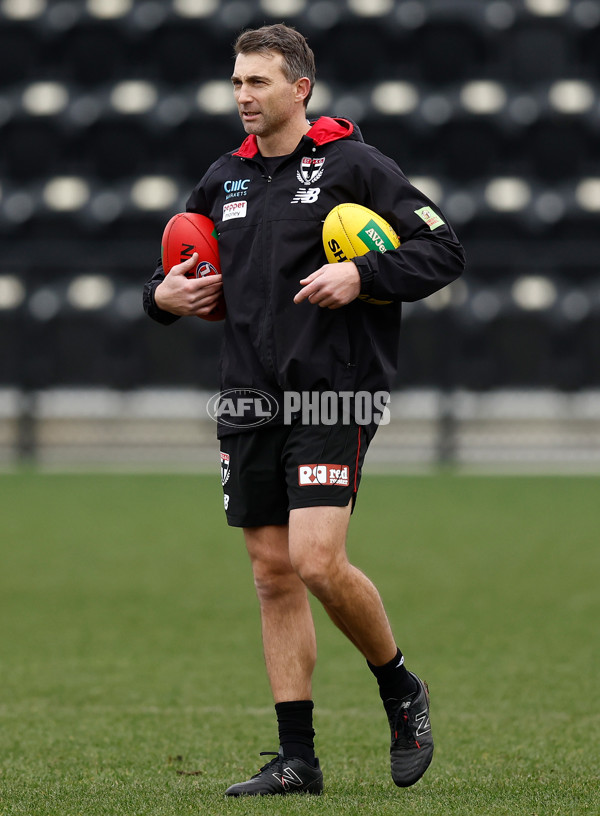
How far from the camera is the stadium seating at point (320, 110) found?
17.5m

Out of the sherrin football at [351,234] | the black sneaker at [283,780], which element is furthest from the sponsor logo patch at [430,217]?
the black sneaker at [283,780]

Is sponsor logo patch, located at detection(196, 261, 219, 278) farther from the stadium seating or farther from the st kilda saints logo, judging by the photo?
the stadium seating

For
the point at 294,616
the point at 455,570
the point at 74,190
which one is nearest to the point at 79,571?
the point at 455,570

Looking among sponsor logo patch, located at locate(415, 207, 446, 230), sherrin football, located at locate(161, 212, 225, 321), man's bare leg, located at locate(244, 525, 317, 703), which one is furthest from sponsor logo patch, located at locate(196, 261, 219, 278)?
man's bare leg, located at locate(244, 525, 317, 703)

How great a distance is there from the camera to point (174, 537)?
336 inches

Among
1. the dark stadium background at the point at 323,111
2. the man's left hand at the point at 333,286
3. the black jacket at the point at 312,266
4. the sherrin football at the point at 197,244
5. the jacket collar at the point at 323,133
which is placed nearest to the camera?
the man's left hand at the point at 333,286

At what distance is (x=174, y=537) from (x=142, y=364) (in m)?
6.99

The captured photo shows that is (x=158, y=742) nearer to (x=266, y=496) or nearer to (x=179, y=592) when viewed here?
(x=266, y=496)

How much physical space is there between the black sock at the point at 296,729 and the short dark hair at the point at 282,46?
146 centimetres

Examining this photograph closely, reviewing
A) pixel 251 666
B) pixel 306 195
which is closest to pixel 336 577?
pixel 306 195

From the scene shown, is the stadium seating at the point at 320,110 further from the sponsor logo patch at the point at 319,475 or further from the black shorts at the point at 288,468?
the sponsor logo patch at the point at 319,475

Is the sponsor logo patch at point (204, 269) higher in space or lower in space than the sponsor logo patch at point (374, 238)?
lower

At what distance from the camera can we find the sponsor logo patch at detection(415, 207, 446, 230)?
3.16 metres

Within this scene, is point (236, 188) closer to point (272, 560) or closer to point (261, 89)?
point (261, 89)
